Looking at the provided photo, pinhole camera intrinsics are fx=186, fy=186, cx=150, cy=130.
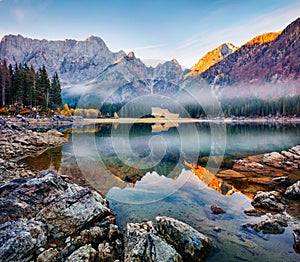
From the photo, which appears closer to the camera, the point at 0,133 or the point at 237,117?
the point at 0,133

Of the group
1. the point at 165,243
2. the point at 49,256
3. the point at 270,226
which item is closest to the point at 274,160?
the point at 270,226

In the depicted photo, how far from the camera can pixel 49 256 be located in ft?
23.1

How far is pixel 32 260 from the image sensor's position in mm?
6938

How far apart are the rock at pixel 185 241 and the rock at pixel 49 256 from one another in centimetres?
427

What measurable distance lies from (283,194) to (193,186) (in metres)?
6.30

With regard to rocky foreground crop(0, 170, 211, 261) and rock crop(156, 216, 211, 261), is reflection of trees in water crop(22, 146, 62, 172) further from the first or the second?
rock crop(156, 216, 211, 261)

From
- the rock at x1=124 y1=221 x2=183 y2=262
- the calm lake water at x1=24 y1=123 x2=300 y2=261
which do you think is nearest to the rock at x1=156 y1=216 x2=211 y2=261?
the calm lake water at x1=24 y1=123 x2=300 y2=261

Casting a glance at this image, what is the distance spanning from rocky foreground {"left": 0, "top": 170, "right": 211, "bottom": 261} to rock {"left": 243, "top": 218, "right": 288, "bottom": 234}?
317 cm

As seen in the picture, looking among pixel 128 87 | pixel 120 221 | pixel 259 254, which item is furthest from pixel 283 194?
pixel 128 87

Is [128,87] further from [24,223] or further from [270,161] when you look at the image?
[24,223]

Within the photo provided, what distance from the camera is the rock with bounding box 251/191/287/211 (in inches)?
449

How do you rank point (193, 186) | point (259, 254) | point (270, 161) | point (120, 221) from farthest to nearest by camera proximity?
1. point (270, 161)
2. point (193, 186)
3. point (120, 221)
4. point (259, 254)

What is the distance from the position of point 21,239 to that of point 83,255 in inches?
99.0

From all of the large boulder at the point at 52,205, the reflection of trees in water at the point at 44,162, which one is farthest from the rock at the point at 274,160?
the reflection of trees in water at the point at 44,162
